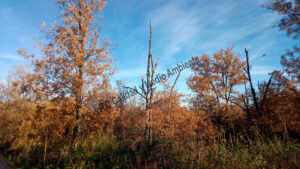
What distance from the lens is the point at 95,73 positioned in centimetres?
734

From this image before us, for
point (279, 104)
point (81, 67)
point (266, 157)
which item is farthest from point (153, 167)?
point (279, 104)

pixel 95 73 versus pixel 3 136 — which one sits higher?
pixel 95 73

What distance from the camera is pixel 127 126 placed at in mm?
7254

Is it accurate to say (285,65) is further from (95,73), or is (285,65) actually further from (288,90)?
(95,73)

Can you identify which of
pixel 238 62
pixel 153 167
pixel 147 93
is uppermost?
pixel 238 62

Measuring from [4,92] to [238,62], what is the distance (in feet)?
90.1

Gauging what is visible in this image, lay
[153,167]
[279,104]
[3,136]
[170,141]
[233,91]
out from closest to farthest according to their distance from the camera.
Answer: [153,167] < [170,141] < [279,104] < [3,136] < [233,91]

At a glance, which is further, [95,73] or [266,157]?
[95,73]

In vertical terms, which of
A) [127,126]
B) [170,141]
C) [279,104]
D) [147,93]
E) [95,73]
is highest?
[95,73]

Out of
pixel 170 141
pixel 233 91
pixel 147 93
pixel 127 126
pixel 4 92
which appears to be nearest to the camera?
pixel 170 141

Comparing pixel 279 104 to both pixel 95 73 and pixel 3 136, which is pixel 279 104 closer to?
pixel 95 73

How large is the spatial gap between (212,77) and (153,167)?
656 inches

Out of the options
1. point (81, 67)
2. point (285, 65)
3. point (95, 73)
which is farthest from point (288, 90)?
point (81, 67)

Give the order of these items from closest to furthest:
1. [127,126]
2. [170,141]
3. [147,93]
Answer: [170,141], [127,126], [147,93]
